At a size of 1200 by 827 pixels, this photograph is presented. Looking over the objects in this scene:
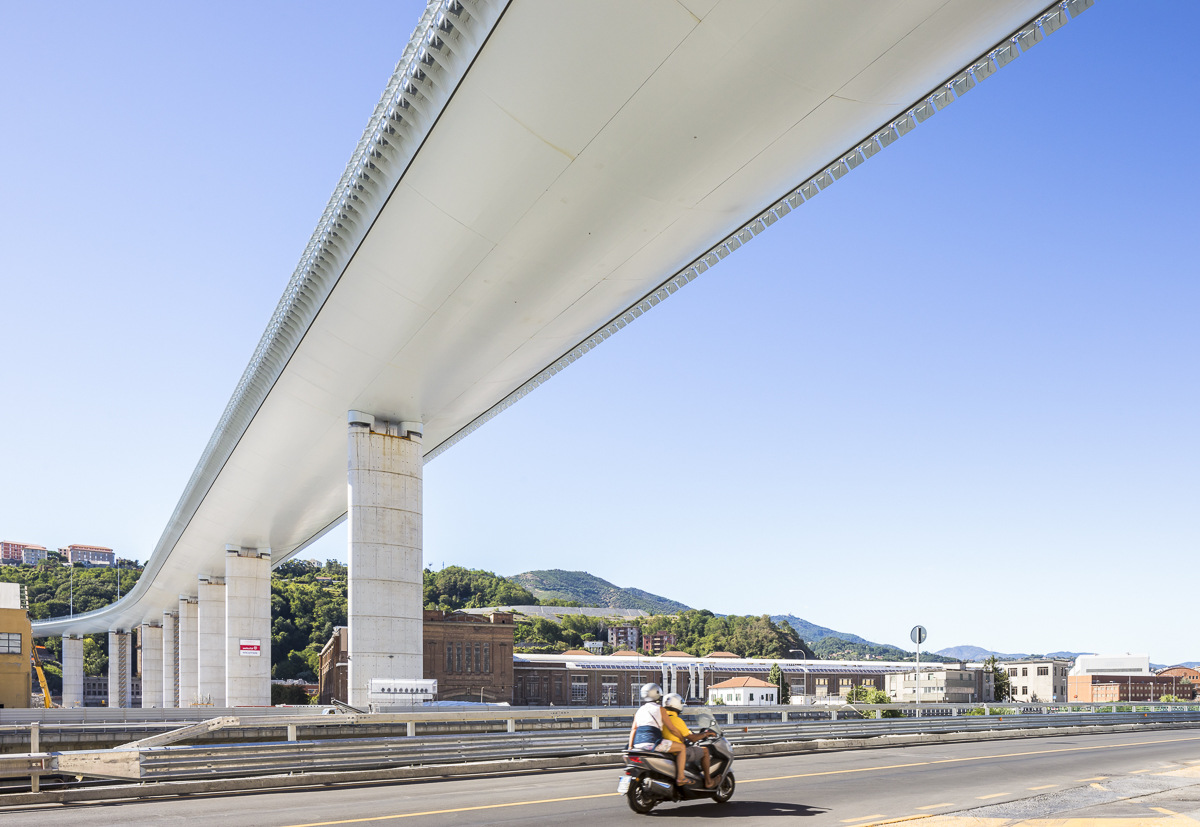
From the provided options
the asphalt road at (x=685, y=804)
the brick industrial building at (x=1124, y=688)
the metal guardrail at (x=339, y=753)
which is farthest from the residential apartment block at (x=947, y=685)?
the asphalt road at (x=685, y=804)

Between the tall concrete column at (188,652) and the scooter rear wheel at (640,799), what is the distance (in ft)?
237

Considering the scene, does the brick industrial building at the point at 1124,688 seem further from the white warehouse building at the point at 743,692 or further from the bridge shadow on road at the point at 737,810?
the bridge shadow on road at the point at 737,810

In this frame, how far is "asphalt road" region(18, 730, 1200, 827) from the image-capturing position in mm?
10703

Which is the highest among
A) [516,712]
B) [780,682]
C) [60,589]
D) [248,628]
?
[516,712]

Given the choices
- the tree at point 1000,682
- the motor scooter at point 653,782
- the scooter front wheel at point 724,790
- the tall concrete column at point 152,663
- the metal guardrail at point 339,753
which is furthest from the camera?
the tree at point 1000,682

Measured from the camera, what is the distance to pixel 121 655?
128 metres

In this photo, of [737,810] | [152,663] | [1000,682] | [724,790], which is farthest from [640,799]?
[1000,682]

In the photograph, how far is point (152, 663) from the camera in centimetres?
10925

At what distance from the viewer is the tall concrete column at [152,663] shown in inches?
4134

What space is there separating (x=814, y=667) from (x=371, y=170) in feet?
390

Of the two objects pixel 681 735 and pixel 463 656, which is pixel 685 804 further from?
pixel 463 656

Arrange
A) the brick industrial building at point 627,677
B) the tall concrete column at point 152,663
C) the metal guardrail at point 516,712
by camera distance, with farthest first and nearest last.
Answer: the brick industrial building at point 627,677 < the tall concrete column at point 152,663 < the metal guardrail at point 516,712

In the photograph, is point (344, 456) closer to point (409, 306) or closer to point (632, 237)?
point (409, 306)

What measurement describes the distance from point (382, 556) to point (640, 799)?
2274 centimetres
